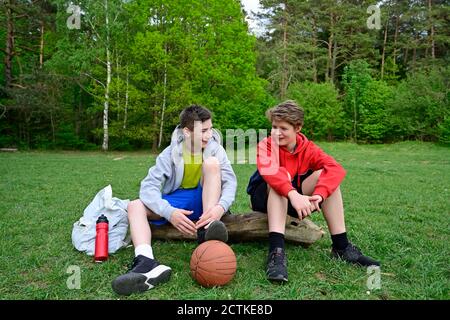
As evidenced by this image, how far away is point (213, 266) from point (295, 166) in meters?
1.19

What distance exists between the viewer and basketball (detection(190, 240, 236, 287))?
2.52 metres

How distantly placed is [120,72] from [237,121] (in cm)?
817

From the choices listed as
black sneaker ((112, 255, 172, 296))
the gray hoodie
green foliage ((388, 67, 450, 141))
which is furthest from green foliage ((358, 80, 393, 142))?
black sneaker ((112, 255, 172, 296))

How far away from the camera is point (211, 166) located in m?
3.03

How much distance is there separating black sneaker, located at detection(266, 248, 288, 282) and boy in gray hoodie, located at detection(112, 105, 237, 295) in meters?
0.38

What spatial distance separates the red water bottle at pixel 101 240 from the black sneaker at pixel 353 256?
6.25 feet

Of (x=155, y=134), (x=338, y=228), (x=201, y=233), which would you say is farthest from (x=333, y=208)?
(x=155, y=134)

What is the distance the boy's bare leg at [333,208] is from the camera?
301 cm

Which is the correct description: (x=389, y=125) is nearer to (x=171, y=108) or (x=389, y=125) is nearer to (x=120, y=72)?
(x=171, y=108)

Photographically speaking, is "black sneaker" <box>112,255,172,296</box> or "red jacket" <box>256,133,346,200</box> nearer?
"black sneaker" <box>112,255,172,296</box>

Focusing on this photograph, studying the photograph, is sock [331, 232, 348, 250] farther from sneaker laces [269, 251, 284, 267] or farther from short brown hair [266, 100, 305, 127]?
short brown hair [266, 100, 305, 127]

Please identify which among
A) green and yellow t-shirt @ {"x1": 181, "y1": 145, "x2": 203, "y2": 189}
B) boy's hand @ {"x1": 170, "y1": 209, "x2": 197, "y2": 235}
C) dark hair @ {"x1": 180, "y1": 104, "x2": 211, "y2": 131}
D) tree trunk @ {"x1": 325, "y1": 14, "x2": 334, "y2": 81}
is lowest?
boy's hand @ {"x1": 170, "y1": 209, "x2": 197, "y2": 235}
